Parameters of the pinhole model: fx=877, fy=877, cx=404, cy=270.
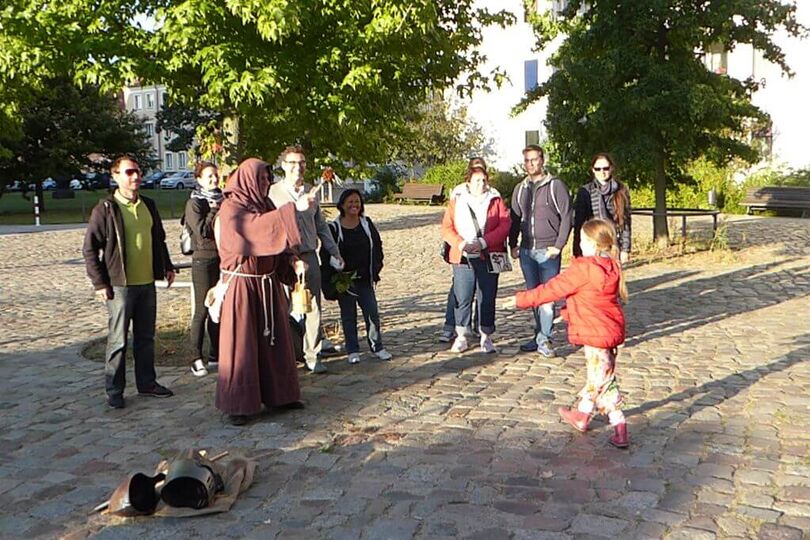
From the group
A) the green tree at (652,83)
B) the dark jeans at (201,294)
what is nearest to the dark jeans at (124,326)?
the dark jeans at (201,294)

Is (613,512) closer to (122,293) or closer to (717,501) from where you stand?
(717,501)

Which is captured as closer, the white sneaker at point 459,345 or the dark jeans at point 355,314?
the dark jeans at point 355,314

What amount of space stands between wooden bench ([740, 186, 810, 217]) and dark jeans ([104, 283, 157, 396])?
22.2m

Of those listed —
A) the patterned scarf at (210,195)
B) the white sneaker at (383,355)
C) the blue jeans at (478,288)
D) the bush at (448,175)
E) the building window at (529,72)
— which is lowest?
the white sneaker at (383,355)

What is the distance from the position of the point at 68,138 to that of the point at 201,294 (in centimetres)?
3325

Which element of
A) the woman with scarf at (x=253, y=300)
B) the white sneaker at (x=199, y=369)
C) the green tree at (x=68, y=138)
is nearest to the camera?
the woman with scarf at (x=253, y=300)

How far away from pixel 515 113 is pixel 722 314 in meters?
7.79

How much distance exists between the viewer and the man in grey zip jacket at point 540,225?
818 cm

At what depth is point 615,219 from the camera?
28.3 feet

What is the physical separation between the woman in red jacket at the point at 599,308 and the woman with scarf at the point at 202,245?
3.21 meters

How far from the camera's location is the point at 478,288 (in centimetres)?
839

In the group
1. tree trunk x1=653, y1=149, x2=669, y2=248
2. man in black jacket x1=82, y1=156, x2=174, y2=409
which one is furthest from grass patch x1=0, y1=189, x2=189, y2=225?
man in black jacket x1=82, y1=156, x2=174, y2=409

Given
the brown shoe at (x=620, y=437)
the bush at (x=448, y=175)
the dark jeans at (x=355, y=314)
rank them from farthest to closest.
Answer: the bush at (x=448, y=175) → the dark jeans at (x=355, y=314) → the brown shoe at (x=620, y=437)

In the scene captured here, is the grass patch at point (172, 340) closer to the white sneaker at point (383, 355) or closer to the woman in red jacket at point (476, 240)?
the white sneaker at point (383, 355)
